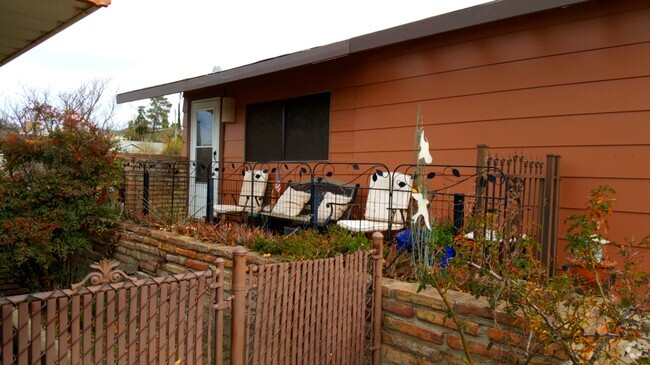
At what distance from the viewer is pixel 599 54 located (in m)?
3.92

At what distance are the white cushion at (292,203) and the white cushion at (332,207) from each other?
29 centimetres

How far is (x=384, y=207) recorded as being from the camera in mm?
5176

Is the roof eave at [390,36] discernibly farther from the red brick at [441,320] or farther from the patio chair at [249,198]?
the red brick at [441,320]

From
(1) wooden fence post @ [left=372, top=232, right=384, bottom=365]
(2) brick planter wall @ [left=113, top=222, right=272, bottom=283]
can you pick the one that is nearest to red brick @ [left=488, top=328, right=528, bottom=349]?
(1) wooden fence post @ [left=372, top=232, right=384, bottom=365]

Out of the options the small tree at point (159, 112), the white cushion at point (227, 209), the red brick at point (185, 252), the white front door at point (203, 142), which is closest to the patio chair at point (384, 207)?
the red brick at point (185, 252)

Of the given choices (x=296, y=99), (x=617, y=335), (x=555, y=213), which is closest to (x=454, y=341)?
(x=617, y=335)

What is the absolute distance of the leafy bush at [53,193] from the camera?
5414mm

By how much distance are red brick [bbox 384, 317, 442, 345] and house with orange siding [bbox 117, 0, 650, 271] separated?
5.05ft

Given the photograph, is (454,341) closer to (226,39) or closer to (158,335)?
(158,335)

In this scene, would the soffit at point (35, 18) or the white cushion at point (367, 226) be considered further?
the white cushion at point (367, 226)

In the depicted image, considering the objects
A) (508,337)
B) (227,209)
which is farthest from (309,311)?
(227,209)

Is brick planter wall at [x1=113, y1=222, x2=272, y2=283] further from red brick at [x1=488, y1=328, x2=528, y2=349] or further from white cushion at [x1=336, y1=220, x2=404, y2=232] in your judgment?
red brick at [x1=488, y1=328, x2=528, y2=349]

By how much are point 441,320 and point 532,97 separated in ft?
8.14

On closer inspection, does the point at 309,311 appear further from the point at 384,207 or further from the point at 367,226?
the point at 384,207
